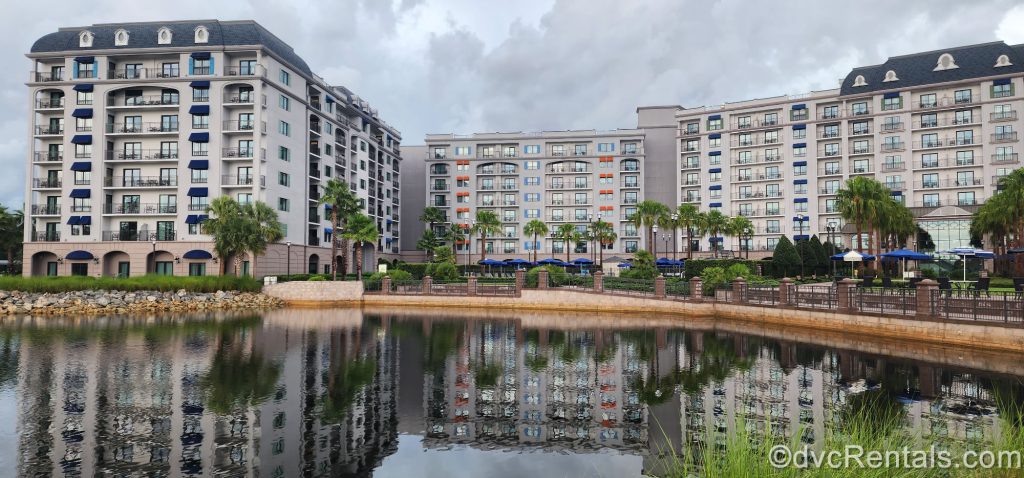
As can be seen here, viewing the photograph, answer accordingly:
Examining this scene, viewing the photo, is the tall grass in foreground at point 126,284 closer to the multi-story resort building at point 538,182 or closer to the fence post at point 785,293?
the fence post at point 785,293

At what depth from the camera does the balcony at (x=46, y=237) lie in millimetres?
57156

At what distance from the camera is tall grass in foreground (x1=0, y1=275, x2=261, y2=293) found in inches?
1718

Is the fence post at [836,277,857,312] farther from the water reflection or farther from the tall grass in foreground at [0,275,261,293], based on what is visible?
the tall grass in foreground at [0,275,261,293]

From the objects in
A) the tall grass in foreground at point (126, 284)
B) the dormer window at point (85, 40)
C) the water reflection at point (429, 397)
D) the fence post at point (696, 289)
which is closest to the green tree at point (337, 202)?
the tall grass in foreground at point (126, 284)

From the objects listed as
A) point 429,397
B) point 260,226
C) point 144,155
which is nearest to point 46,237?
point 144,155

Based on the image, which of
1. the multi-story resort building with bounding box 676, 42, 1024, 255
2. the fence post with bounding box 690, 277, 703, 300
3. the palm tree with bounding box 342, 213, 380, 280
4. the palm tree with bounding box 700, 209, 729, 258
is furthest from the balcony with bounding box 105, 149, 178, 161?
the multi-story resort building with bounding box 676, 42, 1024, 255

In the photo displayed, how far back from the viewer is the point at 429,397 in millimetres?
15531

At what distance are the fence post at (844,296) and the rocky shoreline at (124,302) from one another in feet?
131

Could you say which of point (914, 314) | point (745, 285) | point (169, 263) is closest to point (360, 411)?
point (914, 314)

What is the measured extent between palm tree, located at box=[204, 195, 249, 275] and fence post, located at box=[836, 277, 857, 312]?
4382 cm

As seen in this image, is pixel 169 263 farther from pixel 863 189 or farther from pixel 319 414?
pixel 863 189

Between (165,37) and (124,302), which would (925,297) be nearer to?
(124,302)

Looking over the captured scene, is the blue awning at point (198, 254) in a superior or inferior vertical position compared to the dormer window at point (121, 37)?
inferior

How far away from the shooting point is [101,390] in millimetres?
15289
